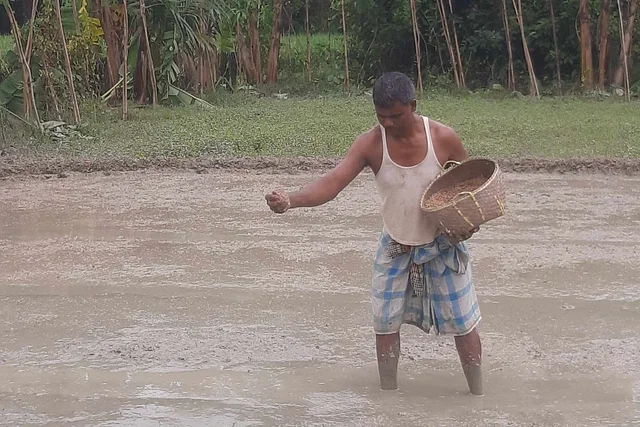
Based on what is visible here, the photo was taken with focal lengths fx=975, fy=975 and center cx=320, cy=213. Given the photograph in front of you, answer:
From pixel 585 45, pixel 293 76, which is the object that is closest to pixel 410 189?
A: pixel 585 45

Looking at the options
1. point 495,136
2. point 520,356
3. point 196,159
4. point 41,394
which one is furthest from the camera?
point 495,136

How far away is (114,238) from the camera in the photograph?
21.6ft

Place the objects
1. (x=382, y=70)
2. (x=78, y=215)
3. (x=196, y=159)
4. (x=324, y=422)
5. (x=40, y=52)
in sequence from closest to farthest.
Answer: (x=324, y=422), (x=78, y=215), (x=196, y=159), (x=40, y=52), (x=382, y=70)

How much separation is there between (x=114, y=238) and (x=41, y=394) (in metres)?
2.68

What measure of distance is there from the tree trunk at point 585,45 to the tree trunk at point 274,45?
4951 mm

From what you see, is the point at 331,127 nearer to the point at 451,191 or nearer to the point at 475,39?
the point at 475,39

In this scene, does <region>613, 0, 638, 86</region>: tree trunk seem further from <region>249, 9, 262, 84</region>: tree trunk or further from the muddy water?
the muddy water

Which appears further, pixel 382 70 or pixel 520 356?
pixel 382 70

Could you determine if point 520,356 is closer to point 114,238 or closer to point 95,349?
point 95,349

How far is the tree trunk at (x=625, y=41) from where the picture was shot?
1436 cm

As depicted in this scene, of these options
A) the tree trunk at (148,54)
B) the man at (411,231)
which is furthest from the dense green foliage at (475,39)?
the man at (411,231)

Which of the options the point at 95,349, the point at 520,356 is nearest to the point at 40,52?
the point at 95,349

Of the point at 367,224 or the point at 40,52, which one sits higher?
the point at 40,52

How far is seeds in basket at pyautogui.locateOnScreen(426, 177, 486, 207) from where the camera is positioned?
356 centimetres
